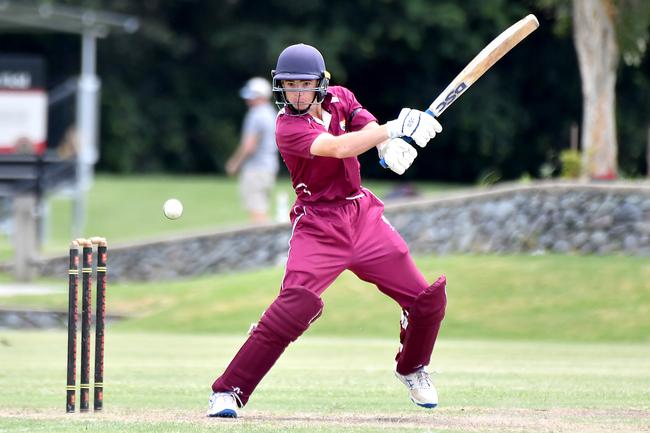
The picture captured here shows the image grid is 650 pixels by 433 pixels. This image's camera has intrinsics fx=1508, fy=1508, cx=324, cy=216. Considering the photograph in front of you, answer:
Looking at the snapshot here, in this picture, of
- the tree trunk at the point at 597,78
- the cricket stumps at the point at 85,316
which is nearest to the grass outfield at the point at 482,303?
the tree trunk at the point at 597,78

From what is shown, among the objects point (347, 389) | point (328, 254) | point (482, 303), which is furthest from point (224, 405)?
point (482, 303)

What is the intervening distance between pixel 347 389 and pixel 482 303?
7913 mm

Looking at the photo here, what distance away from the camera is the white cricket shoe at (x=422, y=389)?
829cm

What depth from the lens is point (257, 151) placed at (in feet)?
65.8

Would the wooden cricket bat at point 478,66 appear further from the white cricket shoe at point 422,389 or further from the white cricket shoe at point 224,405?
the white cricket shoe at point 224,405

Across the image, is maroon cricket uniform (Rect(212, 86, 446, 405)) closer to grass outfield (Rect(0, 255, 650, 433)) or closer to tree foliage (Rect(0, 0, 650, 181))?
grass outfield (Rect(0, 255, 650, 433))

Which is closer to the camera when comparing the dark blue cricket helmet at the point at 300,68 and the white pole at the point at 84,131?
the dark blue cricket helmet at the point at 300,68

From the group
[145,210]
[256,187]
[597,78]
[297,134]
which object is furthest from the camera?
[145,210]

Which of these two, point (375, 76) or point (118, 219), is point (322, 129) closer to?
point (118, 219)

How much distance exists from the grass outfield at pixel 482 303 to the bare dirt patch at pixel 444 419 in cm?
803

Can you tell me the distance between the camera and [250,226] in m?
21.3

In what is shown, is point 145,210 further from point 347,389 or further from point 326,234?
point 326,234

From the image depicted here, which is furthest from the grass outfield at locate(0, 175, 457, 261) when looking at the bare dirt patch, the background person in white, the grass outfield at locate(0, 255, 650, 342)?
the bare dirt patch

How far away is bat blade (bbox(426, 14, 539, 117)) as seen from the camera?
7.96m
